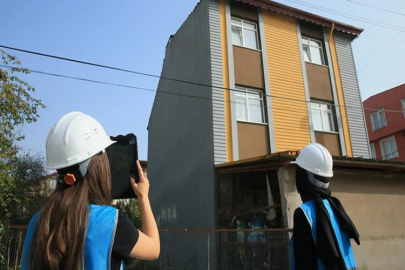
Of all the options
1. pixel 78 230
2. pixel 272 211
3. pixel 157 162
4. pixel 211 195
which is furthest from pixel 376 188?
pixel 157 162

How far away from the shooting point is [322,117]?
46.9ft

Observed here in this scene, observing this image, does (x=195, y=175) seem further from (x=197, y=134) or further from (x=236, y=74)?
(x=236, y=74)

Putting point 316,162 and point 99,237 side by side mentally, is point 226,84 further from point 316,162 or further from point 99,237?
point 99,237

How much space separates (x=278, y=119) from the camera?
1315 cm

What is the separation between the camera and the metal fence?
24.6ft

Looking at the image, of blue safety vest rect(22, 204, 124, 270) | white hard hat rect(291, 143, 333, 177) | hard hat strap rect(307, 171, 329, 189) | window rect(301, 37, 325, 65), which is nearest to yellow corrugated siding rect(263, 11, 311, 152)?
window rect(301, 37, 325, 65)

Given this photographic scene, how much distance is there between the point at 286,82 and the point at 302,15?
348 cm

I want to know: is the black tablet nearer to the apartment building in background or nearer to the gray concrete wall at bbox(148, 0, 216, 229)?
the apartment building in background

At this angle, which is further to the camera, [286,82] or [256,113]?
[286,82]

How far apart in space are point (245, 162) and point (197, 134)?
404cm

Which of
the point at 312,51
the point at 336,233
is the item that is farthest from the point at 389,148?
the point at 336,233

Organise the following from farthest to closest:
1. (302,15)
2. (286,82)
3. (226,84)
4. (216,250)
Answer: (302,15)
(286,82)
(226,84)
(216,250)

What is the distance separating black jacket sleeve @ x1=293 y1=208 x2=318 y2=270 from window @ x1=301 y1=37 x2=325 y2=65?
13.6 meters

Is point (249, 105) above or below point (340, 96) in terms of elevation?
below
